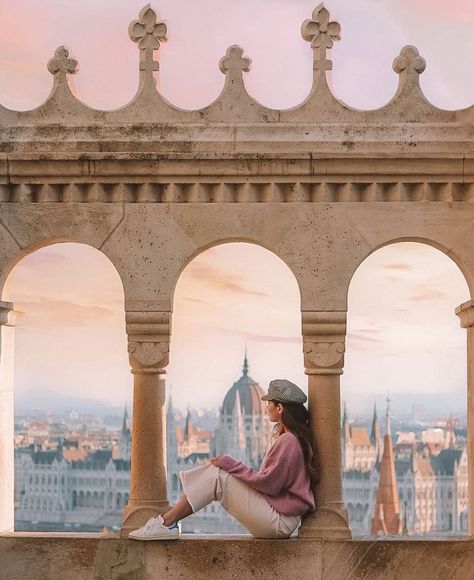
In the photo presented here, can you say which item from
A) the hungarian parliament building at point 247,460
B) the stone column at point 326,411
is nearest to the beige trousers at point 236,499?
the stone column at point 326,411

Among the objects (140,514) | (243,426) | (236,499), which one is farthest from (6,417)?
(243,426)

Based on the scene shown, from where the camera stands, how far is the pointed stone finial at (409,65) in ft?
25.7

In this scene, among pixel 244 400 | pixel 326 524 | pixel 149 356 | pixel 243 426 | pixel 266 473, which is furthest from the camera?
pixel 243 426

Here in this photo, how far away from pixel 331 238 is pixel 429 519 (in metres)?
67.1

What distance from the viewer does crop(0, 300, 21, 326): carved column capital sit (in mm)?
8018

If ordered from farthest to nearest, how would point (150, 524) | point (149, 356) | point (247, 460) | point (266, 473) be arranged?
point (247, 460) < point (149, 356) < point (150, 524) < point (266, 473)

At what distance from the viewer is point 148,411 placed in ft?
25.8

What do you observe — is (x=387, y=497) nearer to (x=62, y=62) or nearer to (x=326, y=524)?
(x=326, y=524)

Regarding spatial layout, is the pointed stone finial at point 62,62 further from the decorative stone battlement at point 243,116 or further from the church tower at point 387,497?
the church tower at point 387,497

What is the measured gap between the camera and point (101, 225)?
7930mm

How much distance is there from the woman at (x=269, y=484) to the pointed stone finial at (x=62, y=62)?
2.43 meters

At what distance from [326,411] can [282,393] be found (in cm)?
35

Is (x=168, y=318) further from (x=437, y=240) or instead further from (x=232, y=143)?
(x=437, y=240)

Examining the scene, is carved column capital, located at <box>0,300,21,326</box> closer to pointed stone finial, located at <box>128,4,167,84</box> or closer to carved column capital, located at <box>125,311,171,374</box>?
carved column capital, located at <box>125,311,171,374</box>
